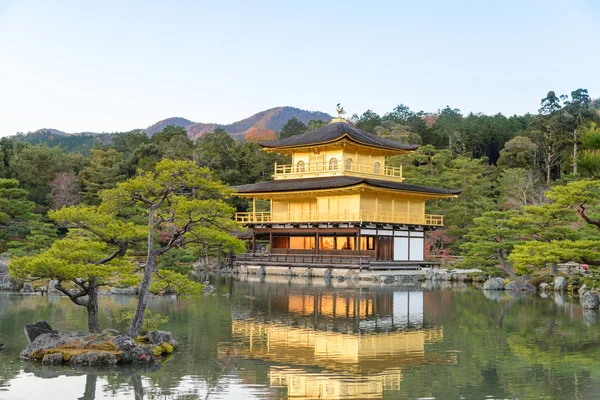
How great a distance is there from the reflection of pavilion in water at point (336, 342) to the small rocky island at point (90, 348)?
69.9 inches

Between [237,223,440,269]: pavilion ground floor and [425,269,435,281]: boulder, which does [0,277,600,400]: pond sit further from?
[237,223,440,269]: pavilion ground floor

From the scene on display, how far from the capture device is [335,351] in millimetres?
14875

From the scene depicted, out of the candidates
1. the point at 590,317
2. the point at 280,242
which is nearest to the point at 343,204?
the point at 280,242

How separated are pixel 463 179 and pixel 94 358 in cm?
3828

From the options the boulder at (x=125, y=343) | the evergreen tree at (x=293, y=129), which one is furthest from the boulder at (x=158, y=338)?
the evergreen tree at (x=293, y=129)

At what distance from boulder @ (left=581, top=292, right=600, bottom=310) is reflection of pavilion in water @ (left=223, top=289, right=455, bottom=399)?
5385mm

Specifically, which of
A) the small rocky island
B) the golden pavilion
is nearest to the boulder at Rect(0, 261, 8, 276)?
the small rocky island

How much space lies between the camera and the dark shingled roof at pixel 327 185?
3944 cm

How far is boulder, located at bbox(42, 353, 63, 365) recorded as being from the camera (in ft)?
42.4

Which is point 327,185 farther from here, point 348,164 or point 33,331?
point 33,331

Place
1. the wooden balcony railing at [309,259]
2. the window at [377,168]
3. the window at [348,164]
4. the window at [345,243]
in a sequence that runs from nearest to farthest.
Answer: the wooden balcony railing at [309,259]
the window at [345,243]
the window at [348,164]
the window at [377,168]

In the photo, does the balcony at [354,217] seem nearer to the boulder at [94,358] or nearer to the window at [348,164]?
the window at [348,164]

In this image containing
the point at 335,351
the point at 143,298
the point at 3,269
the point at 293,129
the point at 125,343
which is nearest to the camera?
the point at 125,343

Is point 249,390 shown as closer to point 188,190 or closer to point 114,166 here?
point 188,190
